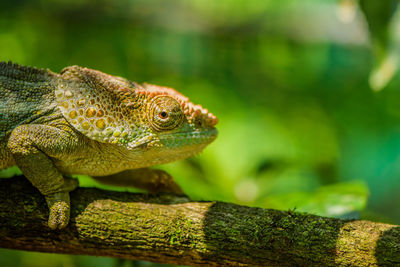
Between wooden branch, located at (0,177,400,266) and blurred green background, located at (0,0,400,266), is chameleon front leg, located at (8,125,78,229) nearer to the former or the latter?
wooden branch, located at (0,177,400,266)

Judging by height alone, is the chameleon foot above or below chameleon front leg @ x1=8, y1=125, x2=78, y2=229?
below

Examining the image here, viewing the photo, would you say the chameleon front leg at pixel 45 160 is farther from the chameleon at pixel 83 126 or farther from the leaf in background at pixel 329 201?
the leaf in background at pixel 329 201

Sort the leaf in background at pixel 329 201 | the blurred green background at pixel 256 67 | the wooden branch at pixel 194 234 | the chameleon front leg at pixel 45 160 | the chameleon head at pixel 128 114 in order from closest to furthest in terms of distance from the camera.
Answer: the wooden branch at pixel 194 234
the chameleon front leg at pixel 45 160
the chameleon head at pixel 128 114
the leaf in background at pixel 329 201
the blurred green background at pixel 256 67

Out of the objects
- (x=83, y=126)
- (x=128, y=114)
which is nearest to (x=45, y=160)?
(x=83, y=126)

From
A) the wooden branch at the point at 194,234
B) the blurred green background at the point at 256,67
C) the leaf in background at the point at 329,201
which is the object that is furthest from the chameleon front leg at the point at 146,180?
the blurred green background at the point at 256,67

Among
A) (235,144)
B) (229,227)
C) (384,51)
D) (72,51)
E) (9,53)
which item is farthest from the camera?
(72,51)

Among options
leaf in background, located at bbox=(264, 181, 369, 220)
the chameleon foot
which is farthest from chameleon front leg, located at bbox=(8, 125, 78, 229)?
leaf in background, located at bbox=(264, 181, 369, 220)

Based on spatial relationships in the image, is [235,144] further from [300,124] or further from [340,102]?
[340,102]

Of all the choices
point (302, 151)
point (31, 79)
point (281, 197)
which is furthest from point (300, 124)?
point (31, 79)
